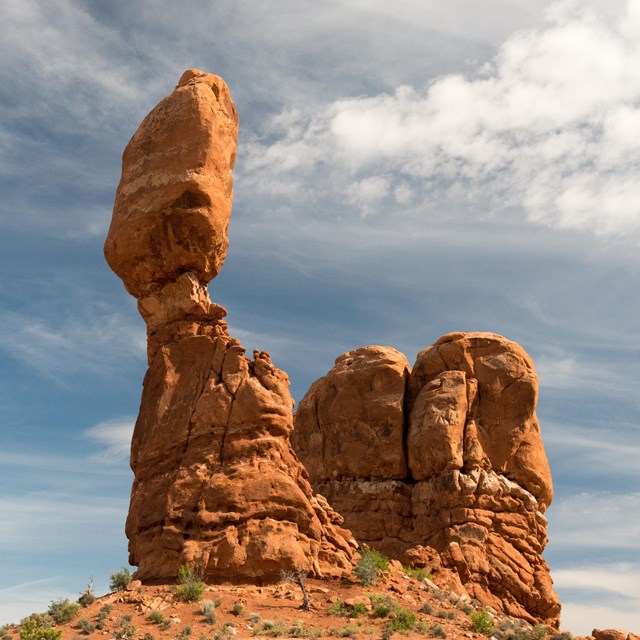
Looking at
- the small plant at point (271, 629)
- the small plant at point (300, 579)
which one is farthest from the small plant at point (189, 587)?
the small plant at point (300, 579)

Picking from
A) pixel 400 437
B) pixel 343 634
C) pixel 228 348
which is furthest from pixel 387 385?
pixel 343 634

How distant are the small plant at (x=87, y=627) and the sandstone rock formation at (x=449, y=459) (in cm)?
1619

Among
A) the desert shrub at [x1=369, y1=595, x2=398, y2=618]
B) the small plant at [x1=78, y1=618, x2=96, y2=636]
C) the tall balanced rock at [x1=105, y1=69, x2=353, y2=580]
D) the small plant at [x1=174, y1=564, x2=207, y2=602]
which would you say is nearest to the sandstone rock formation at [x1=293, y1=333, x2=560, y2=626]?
the tall balanced rock at [x1=105, y1=69, x2=353, y2=580]

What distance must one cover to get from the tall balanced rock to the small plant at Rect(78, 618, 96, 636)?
12.3ft

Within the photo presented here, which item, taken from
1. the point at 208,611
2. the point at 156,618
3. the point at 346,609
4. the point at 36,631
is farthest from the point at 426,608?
the point at 36,631

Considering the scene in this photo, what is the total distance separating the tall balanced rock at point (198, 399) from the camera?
28812 millimetres

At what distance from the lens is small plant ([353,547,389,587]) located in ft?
96.2

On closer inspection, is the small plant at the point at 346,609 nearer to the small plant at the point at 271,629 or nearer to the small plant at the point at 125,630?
the small plant at the point at 271,629

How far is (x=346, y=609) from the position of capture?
2689 centimetres

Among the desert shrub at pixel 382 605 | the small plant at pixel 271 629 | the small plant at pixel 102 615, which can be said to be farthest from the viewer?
the desert shrub at pixel 382 605

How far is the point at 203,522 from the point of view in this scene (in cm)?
2870

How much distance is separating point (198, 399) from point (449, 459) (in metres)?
14.6

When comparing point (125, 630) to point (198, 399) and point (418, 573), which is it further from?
point (418, 573)

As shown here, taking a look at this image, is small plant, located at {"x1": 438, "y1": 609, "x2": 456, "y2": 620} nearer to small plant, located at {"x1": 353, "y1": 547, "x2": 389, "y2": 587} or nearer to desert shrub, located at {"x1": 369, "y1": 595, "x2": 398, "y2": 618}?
desert shrub, located at {"x1": 369, "y1": 595, "x2": 398, "y2": 618}
